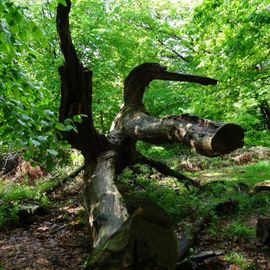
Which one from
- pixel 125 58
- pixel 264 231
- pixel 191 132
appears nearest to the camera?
pixel 264 231

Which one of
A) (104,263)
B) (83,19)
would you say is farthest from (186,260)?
(83,19)

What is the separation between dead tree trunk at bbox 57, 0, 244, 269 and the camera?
2.96 metres

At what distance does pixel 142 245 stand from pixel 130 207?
11.9ft

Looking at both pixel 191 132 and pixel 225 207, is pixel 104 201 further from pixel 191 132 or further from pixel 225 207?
pixel 225 207

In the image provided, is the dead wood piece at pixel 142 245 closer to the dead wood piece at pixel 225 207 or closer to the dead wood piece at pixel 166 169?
the dead wood piece at pixel 225 207

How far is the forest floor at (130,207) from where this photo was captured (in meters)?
4.41

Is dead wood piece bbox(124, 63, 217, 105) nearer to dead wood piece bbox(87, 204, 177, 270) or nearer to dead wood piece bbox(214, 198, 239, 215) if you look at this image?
dead wood piece bbox(214, 198, 239, 215)

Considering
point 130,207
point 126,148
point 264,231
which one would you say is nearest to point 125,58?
point 126,148

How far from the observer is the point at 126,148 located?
754cm

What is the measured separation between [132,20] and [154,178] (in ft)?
32.8

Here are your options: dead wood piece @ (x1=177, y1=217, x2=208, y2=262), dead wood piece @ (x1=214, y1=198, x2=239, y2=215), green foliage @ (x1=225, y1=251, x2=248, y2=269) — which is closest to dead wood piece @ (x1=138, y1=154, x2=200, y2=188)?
dead wood piece @ (x1=214, y1=198, x2=239, y2=215)

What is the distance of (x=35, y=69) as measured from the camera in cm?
1203

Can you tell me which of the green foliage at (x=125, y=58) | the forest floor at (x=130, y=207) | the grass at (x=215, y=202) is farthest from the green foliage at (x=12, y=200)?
the grass at (x=215, y=202)

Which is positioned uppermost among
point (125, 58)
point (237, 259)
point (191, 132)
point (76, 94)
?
point (125, 58)
